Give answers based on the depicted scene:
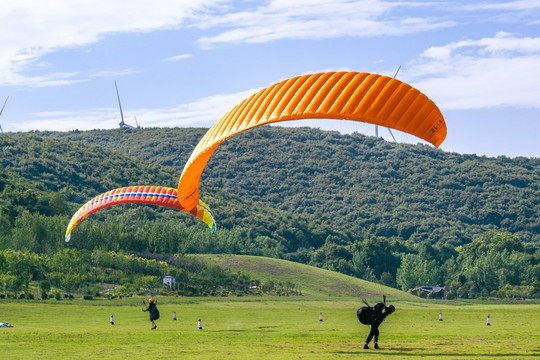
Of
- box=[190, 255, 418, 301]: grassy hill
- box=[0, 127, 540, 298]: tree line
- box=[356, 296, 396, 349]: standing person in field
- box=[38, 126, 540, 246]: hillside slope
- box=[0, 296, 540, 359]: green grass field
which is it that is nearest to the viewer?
box=[0, 296, 540, 359]: green grass field

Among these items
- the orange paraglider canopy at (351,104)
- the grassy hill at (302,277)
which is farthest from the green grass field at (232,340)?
the grassy hill at (302,277)

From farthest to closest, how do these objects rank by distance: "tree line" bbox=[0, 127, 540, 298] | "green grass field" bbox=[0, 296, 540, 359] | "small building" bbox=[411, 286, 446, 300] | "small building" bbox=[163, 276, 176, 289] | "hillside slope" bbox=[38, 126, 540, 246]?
"hillside slope" bbox=[38, 126, 540, 246]
"small building" bbox=[411, 286, 446, 300]
"tree line" bbox=[0, 127, 540, 298]
"small building" bbox=[163, 276, 176, 289]
"green grass field" bbox=[0, 296, 540, 359]

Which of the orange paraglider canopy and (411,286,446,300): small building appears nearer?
the orange paraglider canopy

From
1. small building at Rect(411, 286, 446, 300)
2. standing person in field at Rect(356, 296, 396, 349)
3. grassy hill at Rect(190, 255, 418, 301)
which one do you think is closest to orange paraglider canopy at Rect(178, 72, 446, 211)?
standing person in field at Rect(356, 296, 396, 349)

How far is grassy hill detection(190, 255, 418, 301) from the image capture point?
8450 centimetres

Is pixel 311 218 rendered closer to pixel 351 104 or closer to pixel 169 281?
pixel 169 281

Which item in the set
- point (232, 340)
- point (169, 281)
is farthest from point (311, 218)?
point (232, 340)

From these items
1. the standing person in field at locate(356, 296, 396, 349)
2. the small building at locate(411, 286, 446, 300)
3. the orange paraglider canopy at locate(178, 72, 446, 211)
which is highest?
the orange paraglider canopy at locate(178, 72, 446, 211)

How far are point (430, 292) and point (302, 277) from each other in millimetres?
21513

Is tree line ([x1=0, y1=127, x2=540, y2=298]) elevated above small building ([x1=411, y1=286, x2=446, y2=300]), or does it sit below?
above

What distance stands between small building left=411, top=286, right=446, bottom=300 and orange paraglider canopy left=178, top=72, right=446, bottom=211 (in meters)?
85.0

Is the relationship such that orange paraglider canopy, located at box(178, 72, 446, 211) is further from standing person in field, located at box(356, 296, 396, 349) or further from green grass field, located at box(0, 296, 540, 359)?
green grass field, located at box(0, 296, 540, 359)

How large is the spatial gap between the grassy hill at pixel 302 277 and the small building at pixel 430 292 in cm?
1083

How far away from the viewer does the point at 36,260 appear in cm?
6059
